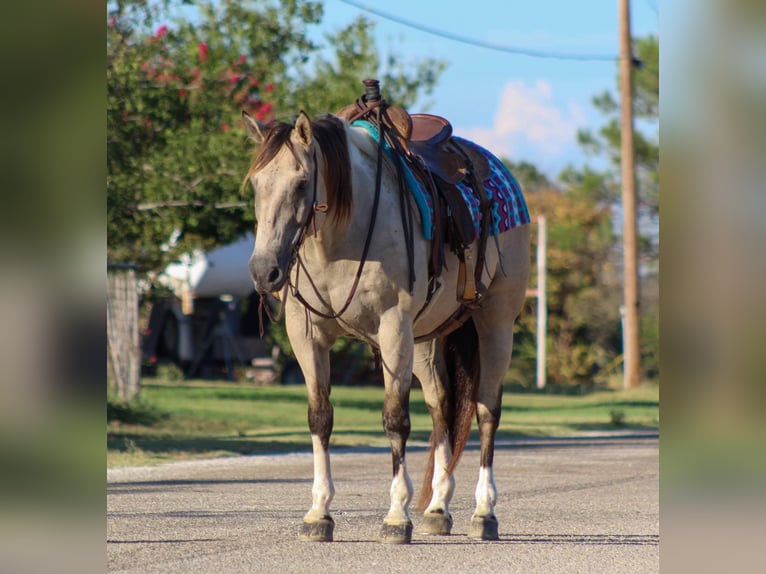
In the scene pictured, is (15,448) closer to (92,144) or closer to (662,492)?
(92,144)

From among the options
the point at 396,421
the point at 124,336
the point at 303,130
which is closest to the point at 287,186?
the point at 303,130

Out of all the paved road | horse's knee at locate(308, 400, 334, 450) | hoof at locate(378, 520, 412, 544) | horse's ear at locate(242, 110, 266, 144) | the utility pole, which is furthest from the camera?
the utility pole

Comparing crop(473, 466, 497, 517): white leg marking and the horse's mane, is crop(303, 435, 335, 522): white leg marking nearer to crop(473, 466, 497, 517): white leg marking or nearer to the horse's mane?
crop(473, 466, 497, 517): white leg marking

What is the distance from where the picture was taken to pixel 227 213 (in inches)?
632

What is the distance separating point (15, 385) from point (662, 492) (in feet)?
4.25

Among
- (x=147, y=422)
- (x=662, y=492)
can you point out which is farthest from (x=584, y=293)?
(x=662, y=492)

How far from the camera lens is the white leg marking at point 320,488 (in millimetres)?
6887

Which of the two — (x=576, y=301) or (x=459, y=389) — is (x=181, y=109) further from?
(x=576, y=301)

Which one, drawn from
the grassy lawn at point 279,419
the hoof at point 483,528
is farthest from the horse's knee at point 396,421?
the grassy lawn at point 279,419

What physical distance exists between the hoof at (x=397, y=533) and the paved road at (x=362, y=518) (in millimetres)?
69

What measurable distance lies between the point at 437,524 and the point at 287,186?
239 cm

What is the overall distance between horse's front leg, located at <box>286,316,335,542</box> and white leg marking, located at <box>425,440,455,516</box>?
2.60 ft

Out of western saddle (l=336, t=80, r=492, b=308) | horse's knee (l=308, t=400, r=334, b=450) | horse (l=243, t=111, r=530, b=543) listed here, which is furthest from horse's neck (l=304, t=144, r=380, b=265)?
horse's knee (l=308, t=400, r=334, b=450)

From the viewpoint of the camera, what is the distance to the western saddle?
7.46 metres
